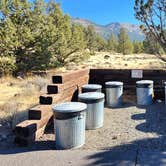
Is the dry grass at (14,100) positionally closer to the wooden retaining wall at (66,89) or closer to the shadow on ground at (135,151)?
the wooden retaining wall at (66,89)

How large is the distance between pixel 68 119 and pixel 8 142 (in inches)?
61.7

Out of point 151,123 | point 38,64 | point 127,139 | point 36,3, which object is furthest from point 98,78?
point 36,3

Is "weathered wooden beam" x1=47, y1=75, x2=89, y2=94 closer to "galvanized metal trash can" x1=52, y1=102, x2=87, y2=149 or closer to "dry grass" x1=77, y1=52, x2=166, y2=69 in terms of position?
"galvanized metal trash can" x1=52, y1=102, x2=87, y2=149

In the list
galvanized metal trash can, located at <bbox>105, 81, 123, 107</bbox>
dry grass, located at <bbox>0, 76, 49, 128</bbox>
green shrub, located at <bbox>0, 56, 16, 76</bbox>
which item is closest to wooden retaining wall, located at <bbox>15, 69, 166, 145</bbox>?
galvanized metal trash can, located at <bbox>105, 81, 123, 107</bbox>

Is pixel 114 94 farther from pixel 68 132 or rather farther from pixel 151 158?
pixel 151 158

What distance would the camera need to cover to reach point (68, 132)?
6.05 m

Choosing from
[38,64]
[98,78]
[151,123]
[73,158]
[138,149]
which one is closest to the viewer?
[73,158]

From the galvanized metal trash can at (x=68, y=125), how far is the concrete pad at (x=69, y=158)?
21cm

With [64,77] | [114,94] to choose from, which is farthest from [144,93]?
[64,77]

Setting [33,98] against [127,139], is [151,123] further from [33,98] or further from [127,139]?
[33,98]

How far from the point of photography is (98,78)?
11.5m

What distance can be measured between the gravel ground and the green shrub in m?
12.0

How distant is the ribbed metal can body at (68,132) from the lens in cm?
601

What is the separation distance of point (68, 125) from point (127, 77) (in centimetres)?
571
